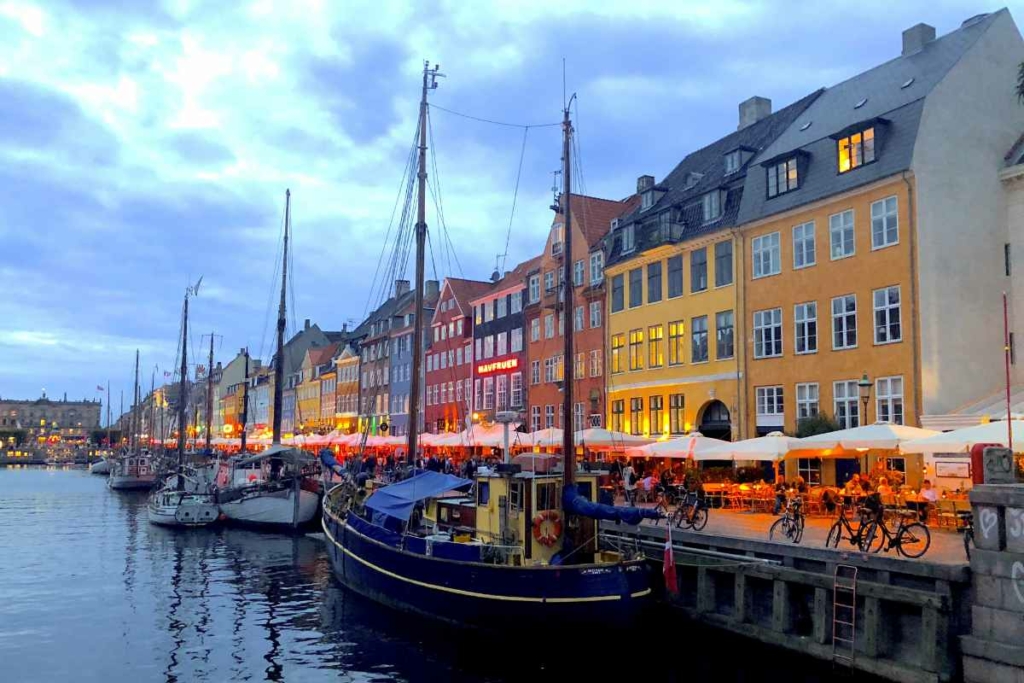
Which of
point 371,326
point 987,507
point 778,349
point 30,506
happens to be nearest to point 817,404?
point 778,349

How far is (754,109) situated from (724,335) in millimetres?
15104

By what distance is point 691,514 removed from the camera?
24844 millimetres

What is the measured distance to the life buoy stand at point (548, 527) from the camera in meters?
21.6

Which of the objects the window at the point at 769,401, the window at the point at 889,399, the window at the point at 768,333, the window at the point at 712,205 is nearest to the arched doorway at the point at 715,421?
the window at the point at 769,401

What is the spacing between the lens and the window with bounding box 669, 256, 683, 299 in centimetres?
4338

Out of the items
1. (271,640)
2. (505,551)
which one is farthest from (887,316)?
(271,640)

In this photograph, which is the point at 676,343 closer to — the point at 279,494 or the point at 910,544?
the point at 279,494

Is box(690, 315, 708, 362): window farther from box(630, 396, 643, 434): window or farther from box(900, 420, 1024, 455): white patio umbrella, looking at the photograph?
box(900, 420, 1024, 455): white patio umbrella

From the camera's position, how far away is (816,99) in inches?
1665

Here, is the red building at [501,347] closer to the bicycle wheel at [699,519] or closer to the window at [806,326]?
the window at [806,326]

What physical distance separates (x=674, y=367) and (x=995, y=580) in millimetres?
28063

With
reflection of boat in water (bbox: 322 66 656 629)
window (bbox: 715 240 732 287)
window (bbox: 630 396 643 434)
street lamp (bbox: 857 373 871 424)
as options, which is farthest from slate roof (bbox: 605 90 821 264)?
reflection of boat in water (bbox: 322 66 656 629)

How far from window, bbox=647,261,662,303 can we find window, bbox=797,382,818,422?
10.9 m

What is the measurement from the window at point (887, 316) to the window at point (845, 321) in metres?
0.95
